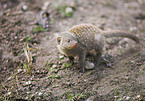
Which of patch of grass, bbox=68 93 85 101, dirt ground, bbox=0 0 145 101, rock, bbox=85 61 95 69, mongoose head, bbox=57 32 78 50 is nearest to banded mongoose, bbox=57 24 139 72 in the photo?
mongoose head, bbox=57 32 78 50

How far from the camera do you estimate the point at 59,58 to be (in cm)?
379

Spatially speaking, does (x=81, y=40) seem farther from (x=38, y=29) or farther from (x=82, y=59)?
(x=38, y=29)

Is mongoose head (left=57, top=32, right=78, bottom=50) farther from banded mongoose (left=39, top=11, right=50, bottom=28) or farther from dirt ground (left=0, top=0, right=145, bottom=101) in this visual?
banded mongoose (left=39, top=11, right=50, bottom=28)

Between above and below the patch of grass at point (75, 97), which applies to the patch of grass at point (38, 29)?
above

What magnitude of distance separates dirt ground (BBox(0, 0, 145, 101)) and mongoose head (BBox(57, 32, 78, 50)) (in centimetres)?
69

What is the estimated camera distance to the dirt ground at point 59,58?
303cm

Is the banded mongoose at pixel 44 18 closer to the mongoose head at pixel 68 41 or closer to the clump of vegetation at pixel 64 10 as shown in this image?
the clump of vegetation at pixel 64 10

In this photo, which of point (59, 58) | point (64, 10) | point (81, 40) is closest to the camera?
point (81, 40)

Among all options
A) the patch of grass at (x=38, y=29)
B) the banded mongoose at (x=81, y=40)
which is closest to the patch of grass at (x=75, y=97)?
the banded mongoose at (x=81, y=40)

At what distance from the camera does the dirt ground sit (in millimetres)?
3029

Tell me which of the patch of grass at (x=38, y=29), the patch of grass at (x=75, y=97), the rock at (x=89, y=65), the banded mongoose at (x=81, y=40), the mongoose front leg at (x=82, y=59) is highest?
the patch of grass at (x=38, y=29)

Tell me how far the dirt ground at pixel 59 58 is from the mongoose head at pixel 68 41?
0.69 m

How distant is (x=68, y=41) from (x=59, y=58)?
33.7 inches

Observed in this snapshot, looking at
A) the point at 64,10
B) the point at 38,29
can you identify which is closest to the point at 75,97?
the point at 38,29
